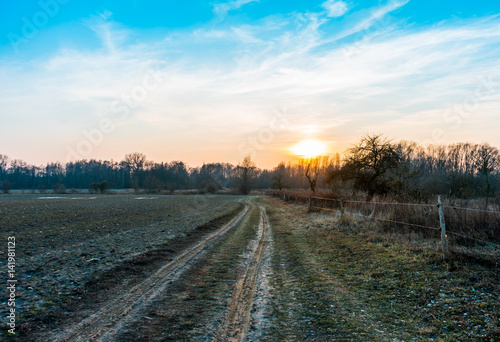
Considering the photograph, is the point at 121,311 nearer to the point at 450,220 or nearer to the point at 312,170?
the point at 450,220

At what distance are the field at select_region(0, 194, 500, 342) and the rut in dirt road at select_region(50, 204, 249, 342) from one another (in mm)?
21

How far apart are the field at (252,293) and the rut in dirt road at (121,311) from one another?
0.02 meters

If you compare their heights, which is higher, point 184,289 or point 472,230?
point 472,230

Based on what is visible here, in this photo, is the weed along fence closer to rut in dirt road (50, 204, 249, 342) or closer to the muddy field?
rut in dirt road (50, 204, 249, 342)

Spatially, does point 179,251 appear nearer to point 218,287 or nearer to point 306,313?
point 218,287

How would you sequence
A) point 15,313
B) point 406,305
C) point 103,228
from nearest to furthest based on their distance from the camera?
point 15,313, point 406,305, point 103,228

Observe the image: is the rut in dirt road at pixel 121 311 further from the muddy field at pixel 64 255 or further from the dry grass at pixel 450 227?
the dry grass at pixel 450 227

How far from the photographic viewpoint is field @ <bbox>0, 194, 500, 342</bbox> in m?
4.67

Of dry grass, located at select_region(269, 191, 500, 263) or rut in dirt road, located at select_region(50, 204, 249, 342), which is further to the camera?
dry grass, located at select_region(269, 191, 500, 263)

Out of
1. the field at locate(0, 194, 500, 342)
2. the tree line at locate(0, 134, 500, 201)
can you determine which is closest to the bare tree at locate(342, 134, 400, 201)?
the tree line at locate(0, 134, 500, 201)

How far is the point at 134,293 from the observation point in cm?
635

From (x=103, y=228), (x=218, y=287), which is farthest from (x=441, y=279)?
(x=103, y=228)

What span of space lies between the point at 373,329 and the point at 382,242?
6.92 m

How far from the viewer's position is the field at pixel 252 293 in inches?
184
